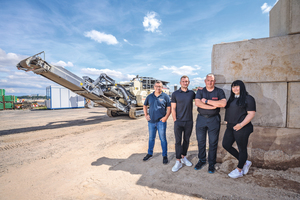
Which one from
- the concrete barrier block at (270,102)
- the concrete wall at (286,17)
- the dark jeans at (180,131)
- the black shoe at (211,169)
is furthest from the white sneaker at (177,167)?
the concrete wall at (286,17)

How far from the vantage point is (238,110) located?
2760 millimetres

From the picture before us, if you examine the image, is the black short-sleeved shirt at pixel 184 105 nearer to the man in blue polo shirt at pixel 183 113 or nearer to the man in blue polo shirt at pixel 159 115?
the man in blue polo shirt at pixel 183 113

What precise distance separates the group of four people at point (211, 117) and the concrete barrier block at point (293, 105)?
3.56 ft

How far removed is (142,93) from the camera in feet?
35.7

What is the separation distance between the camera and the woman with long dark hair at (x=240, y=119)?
2657mm

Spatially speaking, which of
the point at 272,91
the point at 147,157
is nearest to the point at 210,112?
the point at 272,91

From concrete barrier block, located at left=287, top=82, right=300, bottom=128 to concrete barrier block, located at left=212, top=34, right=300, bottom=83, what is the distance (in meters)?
0.16

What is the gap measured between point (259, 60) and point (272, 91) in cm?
71

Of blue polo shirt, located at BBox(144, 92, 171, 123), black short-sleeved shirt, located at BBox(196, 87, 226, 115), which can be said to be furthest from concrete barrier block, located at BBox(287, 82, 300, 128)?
blue polo shirt, located at BBox(144, 92, 171, 123)

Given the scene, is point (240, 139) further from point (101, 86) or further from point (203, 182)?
A: point (101, 86)

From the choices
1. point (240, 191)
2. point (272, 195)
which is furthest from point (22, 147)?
point (272, 195)

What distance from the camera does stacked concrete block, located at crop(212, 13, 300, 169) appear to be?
3.07m

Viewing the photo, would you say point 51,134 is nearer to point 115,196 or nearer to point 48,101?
point 115,196

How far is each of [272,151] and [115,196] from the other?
10.7ft
